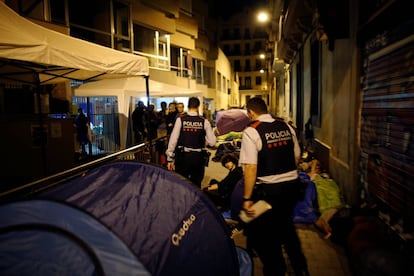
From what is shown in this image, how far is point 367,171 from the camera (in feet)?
15.3

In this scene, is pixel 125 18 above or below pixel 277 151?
above

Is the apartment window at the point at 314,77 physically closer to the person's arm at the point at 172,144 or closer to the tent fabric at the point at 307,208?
the tent fabric at the point at 307,208

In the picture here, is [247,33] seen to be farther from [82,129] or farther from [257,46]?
[82,129]

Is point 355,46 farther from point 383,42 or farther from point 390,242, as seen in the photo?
point 390,242

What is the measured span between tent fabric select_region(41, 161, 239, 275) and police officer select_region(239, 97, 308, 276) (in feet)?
1.93

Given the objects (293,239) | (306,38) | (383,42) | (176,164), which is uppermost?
(306,38)

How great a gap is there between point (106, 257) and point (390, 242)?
3214 millimetres

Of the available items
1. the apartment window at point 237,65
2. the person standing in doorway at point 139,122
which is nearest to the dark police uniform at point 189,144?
the person standing in doorway at point 139,122

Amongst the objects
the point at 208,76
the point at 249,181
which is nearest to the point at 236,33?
the point at 208,76

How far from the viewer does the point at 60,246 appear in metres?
1.78

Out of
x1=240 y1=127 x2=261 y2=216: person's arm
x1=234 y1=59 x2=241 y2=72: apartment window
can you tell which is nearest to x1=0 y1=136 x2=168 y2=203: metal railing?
x1=240 y1=127 x2=261 y2=216: person's arm

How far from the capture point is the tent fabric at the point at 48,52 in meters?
3.82

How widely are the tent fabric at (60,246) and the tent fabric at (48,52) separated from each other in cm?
264

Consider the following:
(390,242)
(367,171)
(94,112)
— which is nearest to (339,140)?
(367,171)
